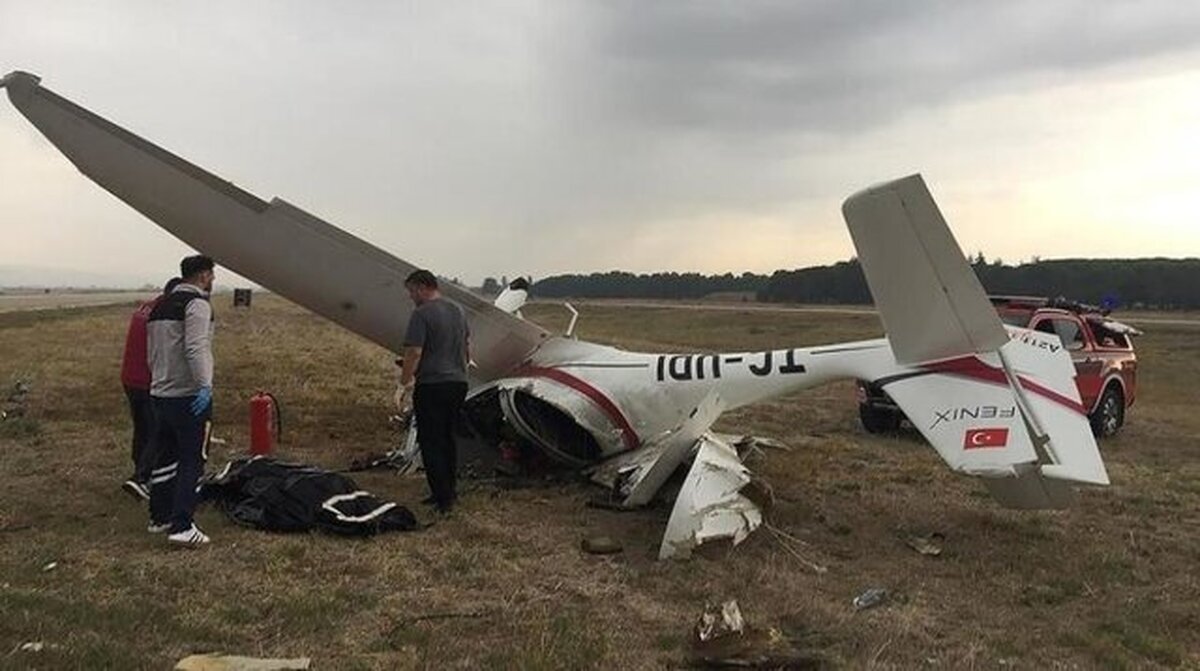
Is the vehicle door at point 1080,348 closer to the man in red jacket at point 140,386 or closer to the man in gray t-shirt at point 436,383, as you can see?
the man in gray t-shirt at point 436,383

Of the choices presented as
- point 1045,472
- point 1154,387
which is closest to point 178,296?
point 1045,472

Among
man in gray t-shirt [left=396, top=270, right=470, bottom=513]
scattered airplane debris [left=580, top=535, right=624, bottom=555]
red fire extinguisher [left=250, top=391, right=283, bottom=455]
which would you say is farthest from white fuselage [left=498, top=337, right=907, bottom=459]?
red fire extinguisher [left=250, top=391, right=283, bottom=455]

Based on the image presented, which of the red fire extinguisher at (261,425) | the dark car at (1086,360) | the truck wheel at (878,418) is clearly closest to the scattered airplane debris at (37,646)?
the red fire extinguisher at (261,425)

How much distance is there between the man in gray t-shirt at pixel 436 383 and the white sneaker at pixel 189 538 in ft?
6.08

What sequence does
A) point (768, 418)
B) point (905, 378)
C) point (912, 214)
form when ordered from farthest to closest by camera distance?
point (768, 418), point (905, 378), point (912, 214)

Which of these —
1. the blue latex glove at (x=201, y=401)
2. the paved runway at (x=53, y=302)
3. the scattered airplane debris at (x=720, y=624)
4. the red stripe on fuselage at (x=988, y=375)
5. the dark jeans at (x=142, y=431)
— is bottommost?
the paved runway at (x=53, y=302)

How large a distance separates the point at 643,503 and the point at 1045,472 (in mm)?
3056

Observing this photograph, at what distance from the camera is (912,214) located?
248 inches

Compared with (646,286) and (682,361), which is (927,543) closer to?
(682,361)

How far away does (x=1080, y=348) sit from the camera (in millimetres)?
14953

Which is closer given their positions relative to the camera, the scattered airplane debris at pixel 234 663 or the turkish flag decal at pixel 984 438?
the scattered airplane debris at pixel 234 663

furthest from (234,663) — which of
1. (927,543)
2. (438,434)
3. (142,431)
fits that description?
(927,543)

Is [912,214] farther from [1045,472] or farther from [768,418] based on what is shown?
[768,418]

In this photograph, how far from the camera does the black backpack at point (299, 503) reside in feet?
22.3
